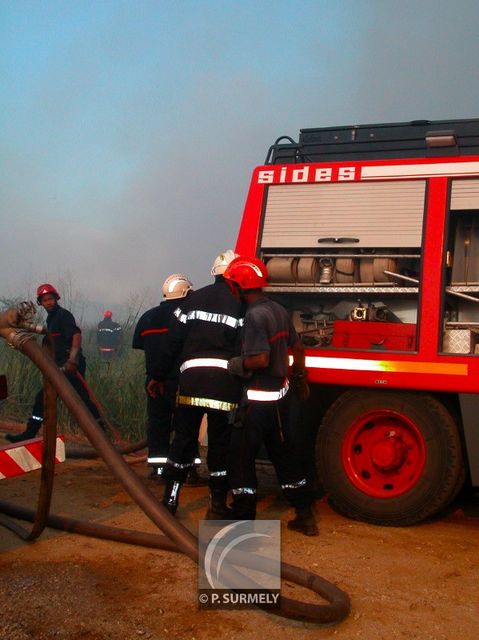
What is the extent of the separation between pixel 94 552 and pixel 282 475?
132cm

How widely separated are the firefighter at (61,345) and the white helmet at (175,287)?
1890 mm

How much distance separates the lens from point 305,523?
506 centimetres

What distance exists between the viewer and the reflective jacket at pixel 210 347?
506 centimetres

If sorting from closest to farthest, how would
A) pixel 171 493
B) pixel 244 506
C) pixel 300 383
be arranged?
pixel 244 506 → pixel 171 493 → pixel 300 383

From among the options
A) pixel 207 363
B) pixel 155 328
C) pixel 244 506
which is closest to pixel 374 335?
pixel 207 363

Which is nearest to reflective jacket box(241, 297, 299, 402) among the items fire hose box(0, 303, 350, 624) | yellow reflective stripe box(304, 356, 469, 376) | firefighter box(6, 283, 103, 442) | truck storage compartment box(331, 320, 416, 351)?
yellow reflective stripe box(304, 356, 469, 376)

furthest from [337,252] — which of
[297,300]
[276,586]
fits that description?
[276,586]

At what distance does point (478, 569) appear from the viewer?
440cm

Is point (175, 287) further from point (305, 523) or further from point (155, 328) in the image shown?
point (305, 523)

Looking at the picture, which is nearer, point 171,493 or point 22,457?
point 22,457

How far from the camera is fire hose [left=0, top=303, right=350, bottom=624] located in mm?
3594

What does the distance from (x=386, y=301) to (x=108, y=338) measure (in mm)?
7946

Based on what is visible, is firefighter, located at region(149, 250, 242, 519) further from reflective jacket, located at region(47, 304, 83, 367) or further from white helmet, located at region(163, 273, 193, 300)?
reflective jacket, located at region(47, 304, 83, 367)

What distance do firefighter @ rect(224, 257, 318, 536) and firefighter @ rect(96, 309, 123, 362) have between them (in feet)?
20.4
